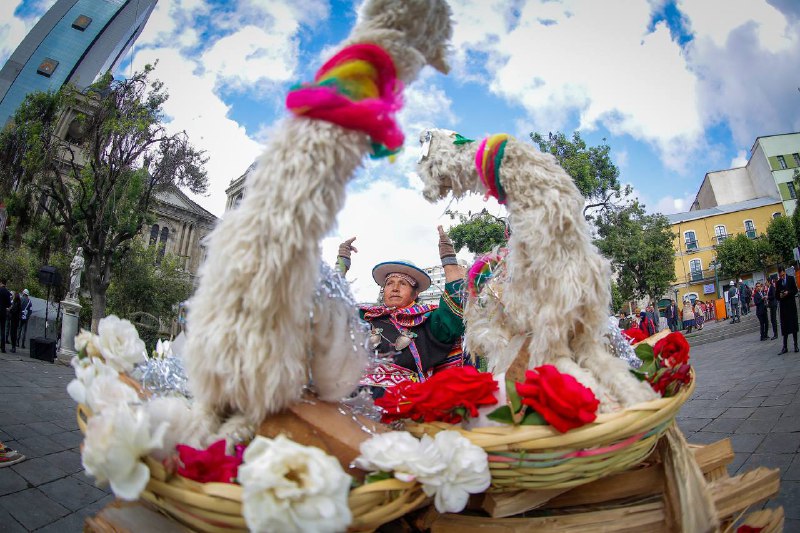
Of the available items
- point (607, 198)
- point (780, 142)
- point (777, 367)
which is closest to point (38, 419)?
point (777, 367)

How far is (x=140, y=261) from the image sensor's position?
2131 centimetres

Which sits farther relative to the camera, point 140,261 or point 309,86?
point 140,261

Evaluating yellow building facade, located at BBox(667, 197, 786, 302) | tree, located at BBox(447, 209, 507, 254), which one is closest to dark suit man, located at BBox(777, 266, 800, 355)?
tree, located at BBox(447, 209, 507, 254)

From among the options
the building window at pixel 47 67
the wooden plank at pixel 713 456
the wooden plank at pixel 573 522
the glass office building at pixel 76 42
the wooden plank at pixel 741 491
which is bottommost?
the wooden plank at pixel 741 491

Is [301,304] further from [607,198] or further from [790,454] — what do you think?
[607,198]

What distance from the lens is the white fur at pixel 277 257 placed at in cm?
84

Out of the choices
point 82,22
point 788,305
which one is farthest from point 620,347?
point 82,22

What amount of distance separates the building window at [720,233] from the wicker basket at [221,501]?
45514 mm

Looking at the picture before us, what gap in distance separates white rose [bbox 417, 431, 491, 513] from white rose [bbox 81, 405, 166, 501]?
50 centimetres

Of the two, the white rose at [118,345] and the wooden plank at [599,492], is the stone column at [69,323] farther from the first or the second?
the wooden plank at [599,492]

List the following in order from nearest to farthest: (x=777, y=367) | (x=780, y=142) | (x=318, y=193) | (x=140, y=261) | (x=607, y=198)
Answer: (x=318, y=193) → (x=777, y=367) → (x=607, y=198) → (x=140, y=261) → (x=780, y=142)

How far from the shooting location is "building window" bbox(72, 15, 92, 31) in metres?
28.2

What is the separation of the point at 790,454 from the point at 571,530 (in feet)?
10.5

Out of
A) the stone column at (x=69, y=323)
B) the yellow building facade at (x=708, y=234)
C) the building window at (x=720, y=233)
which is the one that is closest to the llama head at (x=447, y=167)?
the stone column at (x=69, y=323)
